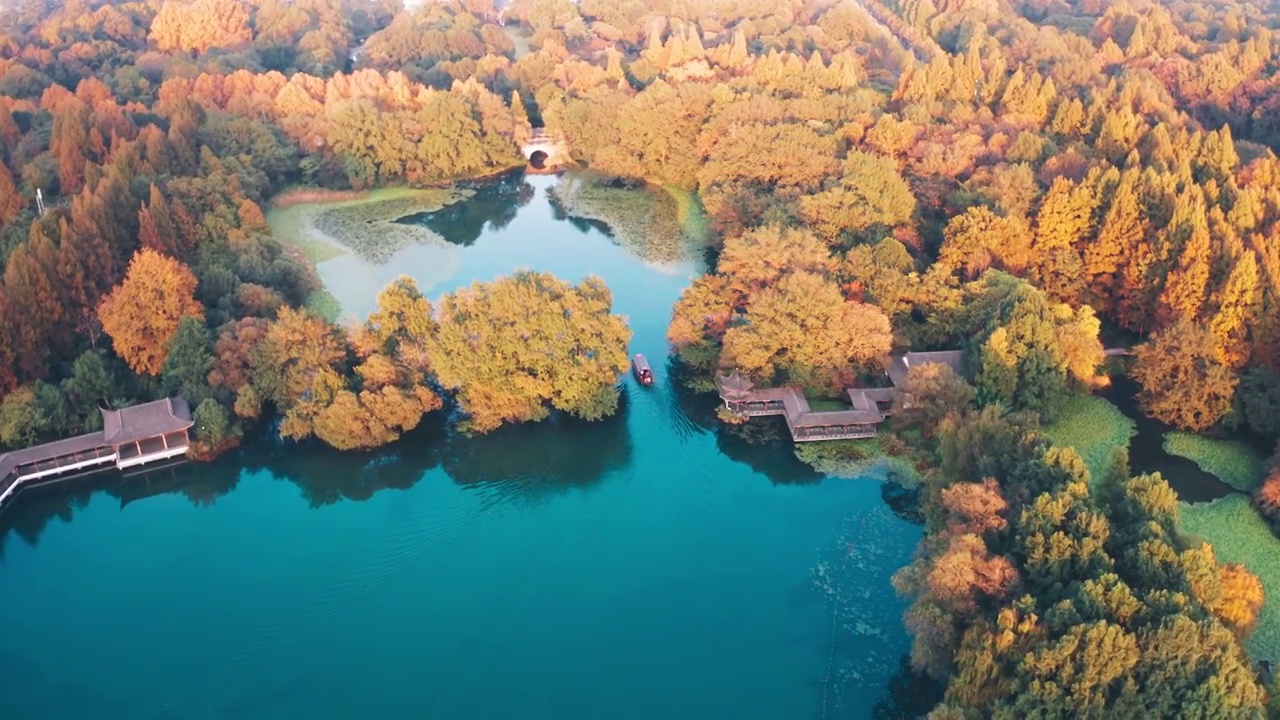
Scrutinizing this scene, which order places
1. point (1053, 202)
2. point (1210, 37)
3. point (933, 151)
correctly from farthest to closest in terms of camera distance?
point (1210, 37), point (933, 151), point (1053, 202)

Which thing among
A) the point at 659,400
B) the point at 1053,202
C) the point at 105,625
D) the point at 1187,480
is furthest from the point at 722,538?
the point at 1053,202

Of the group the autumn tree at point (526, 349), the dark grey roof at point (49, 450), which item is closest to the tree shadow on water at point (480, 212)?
the autumn tree at point (526, 349)

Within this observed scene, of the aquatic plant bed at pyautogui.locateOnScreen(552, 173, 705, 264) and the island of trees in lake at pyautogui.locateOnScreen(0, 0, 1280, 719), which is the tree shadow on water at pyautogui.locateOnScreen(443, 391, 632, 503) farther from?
the aquatic plant bed at pyautogui.locateOnScreen(552, 173, 705, 264)

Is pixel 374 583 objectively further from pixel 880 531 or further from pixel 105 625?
pixel 880 531

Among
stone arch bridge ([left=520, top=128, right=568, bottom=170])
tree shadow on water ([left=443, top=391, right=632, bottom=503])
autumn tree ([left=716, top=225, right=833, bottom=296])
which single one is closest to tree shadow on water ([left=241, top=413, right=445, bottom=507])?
tree shadow on water ([left=443, top=391, right=632, bottom=503])

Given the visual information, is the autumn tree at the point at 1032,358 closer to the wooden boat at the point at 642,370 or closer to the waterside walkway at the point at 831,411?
the waterside walkway at the point at 831,411

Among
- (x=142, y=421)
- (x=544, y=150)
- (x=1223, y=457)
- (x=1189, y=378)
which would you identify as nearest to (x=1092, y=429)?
(x=1189, y=378)
